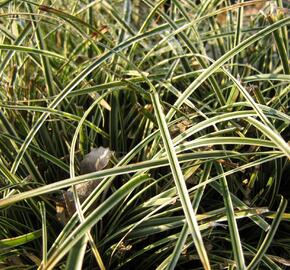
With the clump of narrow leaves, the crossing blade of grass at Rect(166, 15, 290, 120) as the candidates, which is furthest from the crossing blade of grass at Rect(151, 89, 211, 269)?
the crossing blade of grass at Rect(166, 15, 290, 120)

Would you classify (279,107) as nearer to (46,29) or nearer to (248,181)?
(248,181)

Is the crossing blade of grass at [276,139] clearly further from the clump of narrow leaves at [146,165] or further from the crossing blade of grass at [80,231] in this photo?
the crossing blade of grass at [80,231]

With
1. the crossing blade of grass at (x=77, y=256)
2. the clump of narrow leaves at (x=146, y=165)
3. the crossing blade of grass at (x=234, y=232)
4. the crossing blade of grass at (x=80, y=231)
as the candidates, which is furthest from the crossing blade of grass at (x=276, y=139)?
the crossing blade of grass at (x=77, y=256)

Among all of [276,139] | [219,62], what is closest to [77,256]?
[276,139]

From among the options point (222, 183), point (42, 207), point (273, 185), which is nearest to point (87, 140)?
point (42, 207)

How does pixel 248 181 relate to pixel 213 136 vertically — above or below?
below

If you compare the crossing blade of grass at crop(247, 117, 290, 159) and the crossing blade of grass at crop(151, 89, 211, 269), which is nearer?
the crossing blade of grass at crop(151, 89, 211, 269)

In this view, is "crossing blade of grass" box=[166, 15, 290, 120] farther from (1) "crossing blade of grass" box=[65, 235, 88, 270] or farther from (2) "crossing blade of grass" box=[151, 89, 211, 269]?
(1) "crossing blade of grass" box=[65, 235, 88, 270]

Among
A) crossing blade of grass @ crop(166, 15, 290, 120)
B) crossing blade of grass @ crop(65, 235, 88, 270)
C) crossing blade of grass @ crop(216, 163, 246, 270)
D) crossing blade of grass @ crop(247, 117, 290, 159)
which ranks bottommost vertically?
crossing blade of grass @ crop(216, 163, 246, 270)
